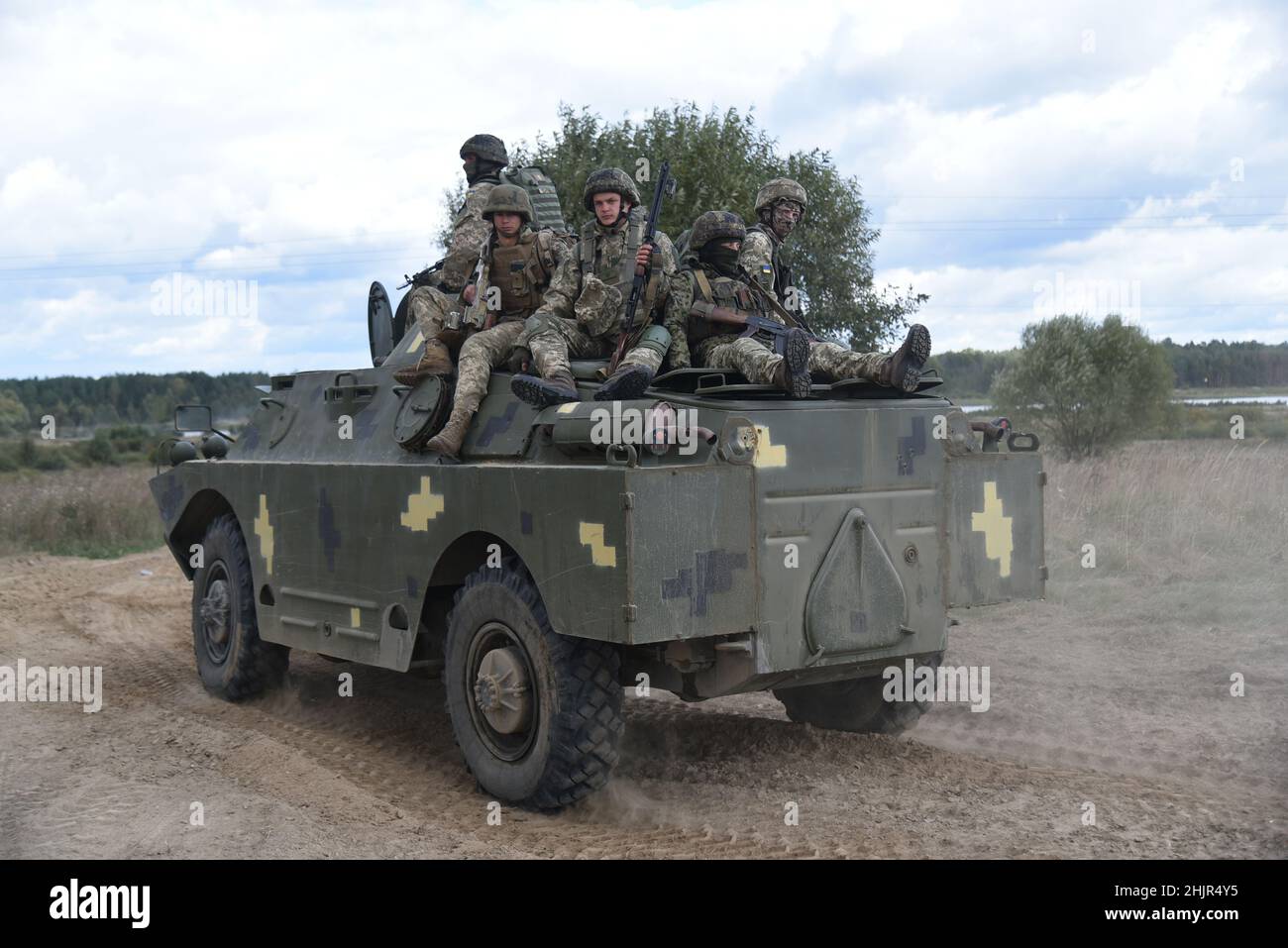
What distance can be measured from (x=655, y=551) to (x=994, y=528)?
1.86 meters

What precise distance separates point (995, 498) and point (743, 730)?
200cm

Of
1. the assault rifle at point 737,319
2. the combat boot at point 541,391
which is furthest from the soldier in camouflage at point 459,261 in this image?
the assault rifle at point 737,319

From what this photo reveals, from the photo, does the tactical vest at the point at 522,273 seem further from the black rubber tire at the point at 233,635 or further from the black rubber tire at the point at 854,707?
the black rubber tire at the point at 233,635

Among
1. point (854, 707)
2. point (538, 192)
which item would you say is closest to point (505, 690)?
point (854, 707)

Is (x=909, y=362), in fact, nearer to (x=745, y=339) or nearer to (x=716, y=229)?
(x=745, y=339)

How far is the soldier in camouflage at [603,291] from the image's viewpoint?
6.25m

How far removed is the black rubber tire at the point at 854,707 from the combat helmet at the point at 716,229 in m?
2.18

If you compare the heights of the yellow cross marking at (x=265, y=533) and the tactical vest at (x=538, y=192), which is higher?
the tactical vest at (x=538, y=192)

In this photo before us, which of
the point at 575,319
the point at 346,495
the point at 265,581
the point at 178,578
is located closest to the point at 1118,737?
the point at 575,319

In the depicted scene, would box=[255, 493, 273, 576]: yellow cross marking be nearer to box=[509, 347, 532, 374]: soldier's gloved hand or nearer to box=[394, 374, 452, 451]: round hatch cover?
box=[394, 374, 452, 451]: round hatch cover

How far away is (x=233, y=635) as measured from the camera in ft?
27.1

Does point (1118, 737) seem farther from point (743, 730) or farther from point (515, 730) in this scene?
point (515, 730)

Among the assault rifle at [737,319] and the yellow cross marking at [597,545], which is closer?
the yellow cross marking at [597,545]

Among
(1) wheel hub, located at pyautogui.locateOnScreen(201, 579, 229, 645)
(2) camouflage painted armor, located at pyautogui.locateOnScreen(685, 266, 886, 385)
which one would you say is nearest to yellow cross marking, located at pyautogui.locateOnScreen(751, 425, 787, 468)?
(2) camouflage painted armor, located at pyautogui.locateOnScreen(685, 266, 886, 385)
